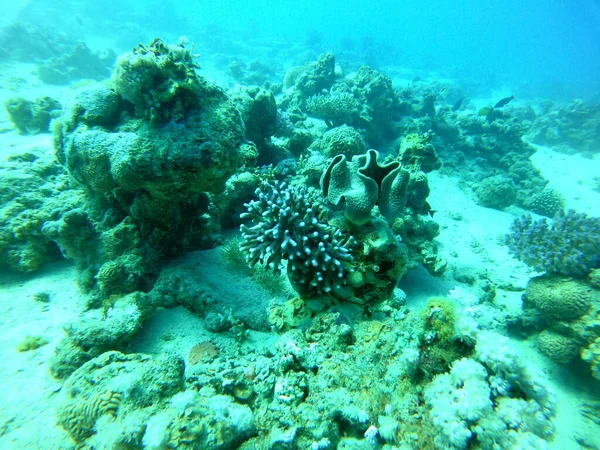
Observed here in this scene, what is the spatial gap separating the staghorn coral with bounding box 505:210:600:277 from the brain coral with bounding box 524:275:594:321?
24cm

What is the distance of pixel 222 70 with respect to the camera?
74.6 feet

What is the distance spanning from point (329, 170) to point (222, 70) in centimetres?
2336

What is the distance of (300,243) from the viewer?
3518 millimetres

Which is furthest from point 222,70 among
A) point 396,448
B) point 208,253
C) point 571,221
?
point 396,448

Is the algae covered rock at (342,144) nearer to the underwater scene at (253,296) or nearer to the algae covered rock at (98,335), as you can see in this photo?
the underwater scene at (253,296)

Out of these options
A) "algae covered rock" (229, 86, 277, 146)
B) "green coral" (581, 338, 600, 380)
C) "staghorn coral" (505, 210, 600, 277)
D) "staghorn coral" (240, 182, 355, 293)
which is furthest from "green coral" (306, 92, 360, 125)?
"green coral" (581, 338, 600, 380)

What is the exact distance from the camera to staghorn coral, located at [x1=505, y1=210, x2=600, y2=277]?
5.05m

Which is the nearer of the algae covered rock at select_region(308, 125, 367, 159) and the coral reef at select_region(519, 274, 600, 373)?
the coral reef at select_region(519, 274, 600, 373)

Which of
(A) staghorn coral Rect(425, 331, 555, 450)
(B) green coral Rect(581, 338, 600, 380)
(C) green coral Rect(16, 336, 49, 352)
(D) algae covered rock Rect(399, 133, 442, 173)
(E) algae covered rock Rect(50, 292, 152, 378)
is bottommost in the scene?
(C) green coral Rect(16, 336, 49, 352)

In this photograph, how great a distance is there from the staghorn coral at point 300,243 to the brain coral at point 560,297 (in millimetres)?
4286

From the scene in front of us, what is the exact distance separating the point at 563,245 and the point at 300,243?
544 centimetres

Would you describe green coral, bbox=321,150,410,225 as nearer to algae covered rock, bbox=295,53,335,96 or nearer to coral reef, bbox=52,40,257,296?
coral reef, bbox=52,40,257,296

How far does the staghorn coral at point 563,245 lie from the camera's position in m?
5.05

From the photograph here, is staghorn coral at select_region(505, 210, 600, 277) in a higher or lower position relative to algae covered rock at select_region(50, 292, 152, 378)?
higher
